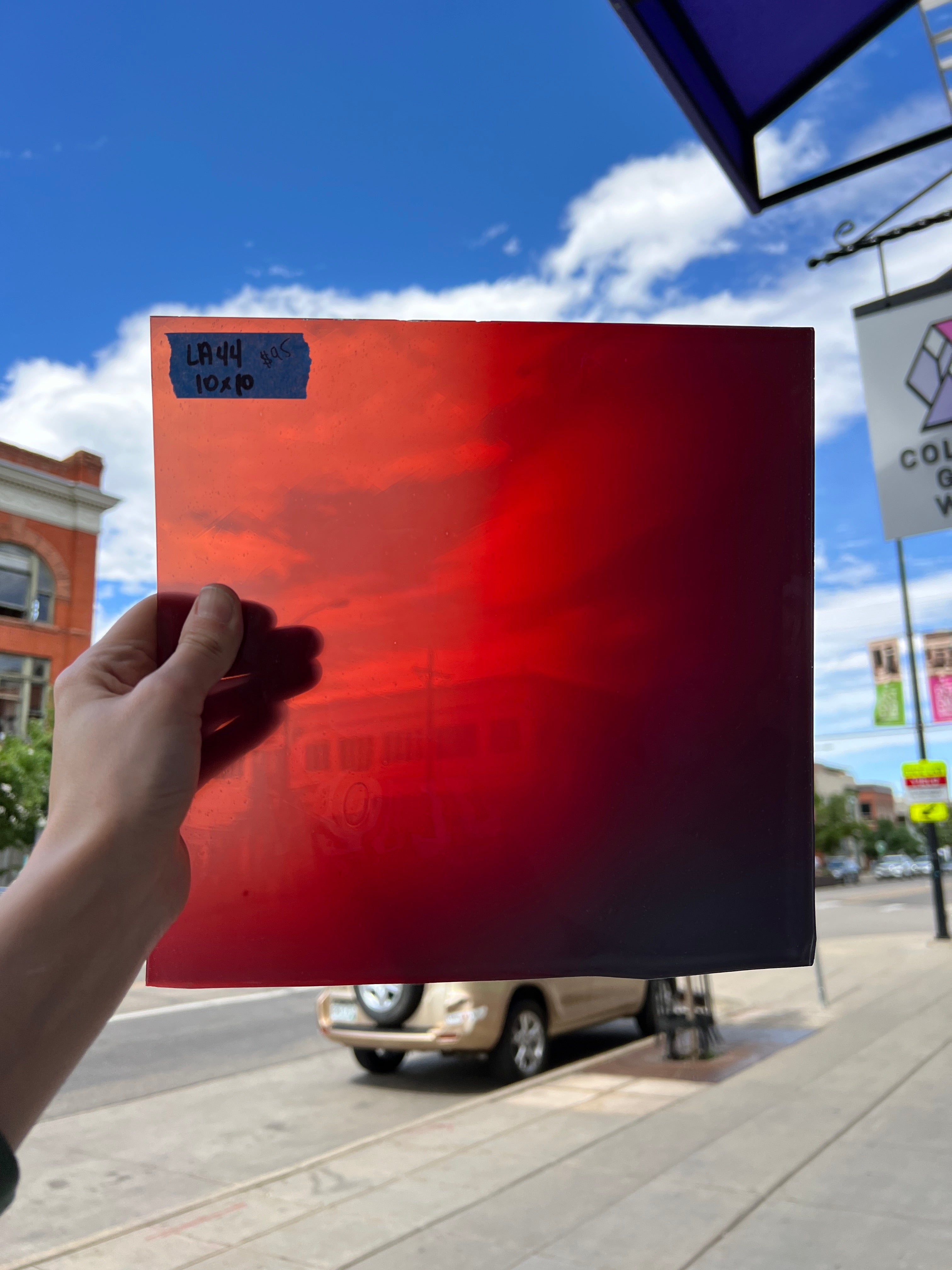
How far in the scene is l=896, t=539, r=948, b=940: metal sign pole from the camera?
13.9 m

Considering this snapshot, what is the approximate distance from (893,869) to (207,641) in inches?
2361

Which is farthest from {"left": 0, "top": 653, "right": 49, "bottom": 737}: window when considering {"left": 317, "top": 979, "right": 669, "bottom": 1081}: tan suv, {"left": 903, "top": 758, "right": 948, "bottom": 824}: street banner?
{"left": 903, "top": 758, "right": 948, "bottom": 824}: street banner

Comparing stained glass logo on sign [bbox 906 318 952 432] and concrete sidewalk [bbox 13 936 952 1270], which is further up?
stained glass logo on sign [bbox 906 318 952 432]

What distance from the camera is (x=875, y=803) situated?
268 feet

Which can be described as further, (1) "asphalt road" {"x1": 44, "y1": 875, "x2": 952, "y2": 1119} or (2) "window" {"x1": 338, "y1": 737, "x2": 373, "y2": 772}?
(1) "asphalt road" {"x1": 44, "y1": 875, "x2": 952, "y2": 1119}

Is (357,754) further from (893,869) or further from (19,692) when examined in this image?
(893,869)

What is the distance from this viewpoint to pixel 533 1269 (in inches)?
139

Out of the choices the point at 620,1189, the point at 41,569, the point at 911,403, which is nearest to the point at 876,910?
the point at 41,569

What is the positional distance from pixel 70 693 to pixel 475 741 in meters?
0.33

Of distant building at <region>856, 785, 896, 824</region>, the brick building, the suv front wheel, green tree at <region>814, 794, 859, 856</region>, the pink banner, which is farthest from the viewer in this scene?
distant building at <region>856, 785, 896, 824</region>

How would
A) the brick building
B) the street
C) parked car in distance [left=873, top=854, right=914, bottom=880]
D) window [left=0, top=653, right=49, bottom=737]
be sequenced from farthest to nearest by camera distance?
parked car in distance [left=873, top=854, right=914, bottom=880] → the brick building → window [left=0, top=653, right=49, bottom=737] → the street

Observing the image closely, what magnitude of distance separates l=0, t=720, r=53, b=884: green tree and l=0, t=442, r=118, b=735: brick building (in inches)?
92.7

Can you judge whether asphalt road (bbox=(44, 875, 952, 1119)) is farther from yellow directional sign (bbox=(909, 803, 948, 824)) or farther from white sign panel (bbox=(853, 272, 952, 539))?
yellow directional sign (bbox=(909, 803, 948, 824))

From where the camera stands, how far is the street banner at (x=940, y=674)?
415 inches
